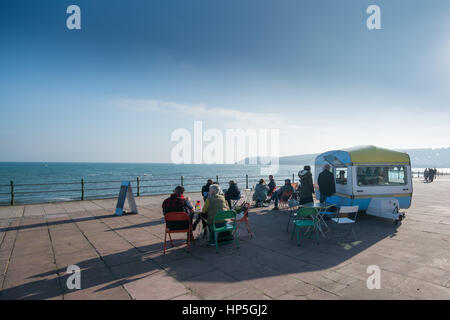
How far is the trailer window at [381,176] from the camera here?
825cm

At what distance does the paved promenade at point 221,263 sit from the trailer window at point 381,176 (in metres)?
1.37

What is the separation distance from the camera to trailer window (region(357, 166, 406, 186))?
325 inches

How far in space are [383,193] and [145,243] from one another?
7595 millimetres

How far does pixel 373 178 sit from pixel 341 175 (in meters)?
0.99

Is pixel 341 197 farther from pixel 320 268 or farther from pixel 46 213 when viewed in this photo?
pixel 46 213

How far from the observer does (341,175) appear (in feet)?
29.2

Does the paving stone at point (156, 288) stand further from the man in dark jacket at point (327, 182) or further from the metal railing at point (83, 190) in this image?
the man in dark jacket at point (327, 182)

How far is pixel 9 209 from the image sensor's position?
9891 millimetres

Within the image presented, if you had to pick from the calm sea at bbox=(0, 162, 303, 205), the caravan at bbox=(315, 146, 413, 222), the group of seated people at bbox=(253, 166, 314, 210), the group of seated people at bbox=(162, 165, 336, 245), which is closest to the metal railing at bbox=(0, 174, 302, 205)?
the calm sea at bbox=(0, 162, 303, 205)

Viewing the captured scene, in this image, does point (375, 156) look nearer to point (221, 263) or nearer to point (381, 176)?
point (381, 176)

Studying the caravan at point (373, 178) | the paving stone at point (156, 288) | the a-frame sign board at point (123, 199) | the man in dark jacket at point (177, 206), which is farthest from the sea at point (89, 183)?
the paving stone at point (156, 288)

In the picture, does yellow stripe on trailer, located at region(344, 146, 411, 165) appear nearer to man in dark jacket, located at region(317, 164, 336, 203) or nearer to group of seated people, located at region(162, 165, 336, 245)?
man in dark jacket, located at region(317, 164, 336, 203)

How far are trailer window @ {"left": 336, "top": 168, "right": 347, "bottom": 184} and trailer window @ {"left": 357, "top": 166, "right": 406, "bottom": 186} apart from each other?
1.84 feet
